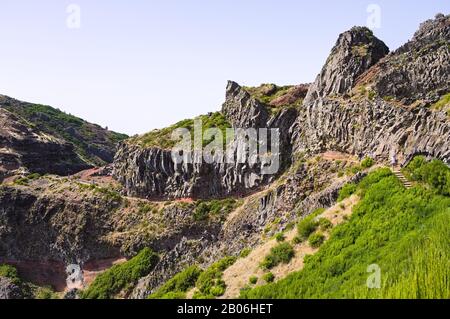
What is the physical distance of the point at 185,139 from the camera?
281 feet

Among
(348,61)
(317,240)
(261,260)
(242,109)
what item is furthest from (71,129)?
(317,240)

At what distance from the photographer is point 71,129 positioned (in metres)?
180

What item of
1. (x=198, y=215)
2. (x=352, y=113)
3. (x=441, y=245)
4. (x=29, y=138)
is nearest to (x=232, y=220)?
(x=198, y=215)

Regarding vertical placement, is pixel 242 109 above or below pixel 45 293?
above

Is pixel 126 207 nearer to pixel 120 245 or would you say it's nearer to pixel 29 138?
pixel 120 245

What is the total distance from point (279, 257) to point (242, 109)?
43.9 m

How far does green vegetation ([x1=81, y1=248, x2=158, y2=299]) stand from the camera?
65.5m

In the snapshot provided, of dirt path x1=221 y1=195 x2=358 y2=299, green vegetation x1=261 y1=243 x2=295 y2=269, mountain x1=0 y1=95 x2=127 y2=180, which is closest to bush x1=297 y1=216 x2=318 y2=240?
dirt path x1=221 y1=195 x2=358 y2=299

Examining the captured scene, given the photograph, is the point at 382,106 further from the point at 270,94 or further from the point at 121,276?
the point at 121,276

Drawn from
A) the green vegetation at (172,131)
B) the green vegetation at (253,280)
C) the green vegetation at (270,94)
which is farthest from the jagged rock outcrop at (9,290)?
the green vegetation at (270,94)

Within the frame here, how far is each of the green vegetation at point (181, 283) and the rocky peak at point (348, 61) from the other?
30.4 metres

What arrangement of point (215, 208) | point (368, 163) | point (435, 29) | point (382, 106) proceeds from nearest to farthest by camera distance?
point (368, 163)
point (382, 106)
point (435, 29)
point (215, 208)

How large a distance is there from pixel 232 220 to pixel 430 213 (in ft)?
121

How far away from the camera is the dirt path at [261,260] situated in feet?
128
